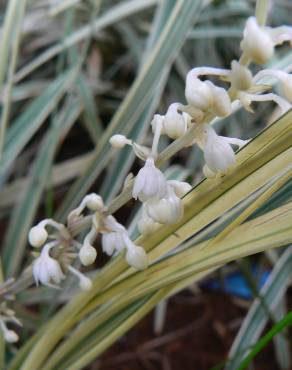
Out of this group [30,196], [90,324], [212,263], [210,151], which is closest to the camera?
[210,151]

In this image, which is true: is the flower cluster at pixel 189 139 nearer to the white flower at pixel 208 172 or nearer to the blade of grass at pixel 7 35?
the white flower at pixel 208 172

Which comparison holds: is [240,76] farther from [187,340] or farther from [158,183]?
[187,340]

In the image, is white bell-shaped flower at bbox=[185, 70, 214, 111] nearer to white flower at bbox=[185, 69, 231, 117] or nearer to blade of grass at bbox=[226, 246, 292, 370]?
white flower at bbox=[185, 69, 231, 117]

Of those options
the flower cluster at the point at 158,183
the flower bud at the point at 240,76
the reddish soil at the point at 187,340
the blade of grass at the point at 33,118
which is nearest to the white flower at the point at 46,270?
the flower cluster at the point at 158,183

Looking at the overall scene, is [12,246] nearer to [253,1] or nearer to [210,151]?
[210,151]

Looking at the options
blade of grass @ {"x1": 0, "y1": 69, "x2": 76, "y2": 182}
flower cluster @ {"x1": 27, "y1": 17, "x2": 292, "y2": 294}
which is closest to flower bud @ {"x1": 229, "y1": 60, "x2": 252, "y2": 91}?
flower cluster @ {"x1": 27, "y1": 17, "x2": 292, "y2": 294}

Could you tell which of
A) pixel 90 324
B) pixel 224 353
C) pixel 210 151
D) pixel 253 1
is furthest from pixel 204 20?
pixel 210 151
